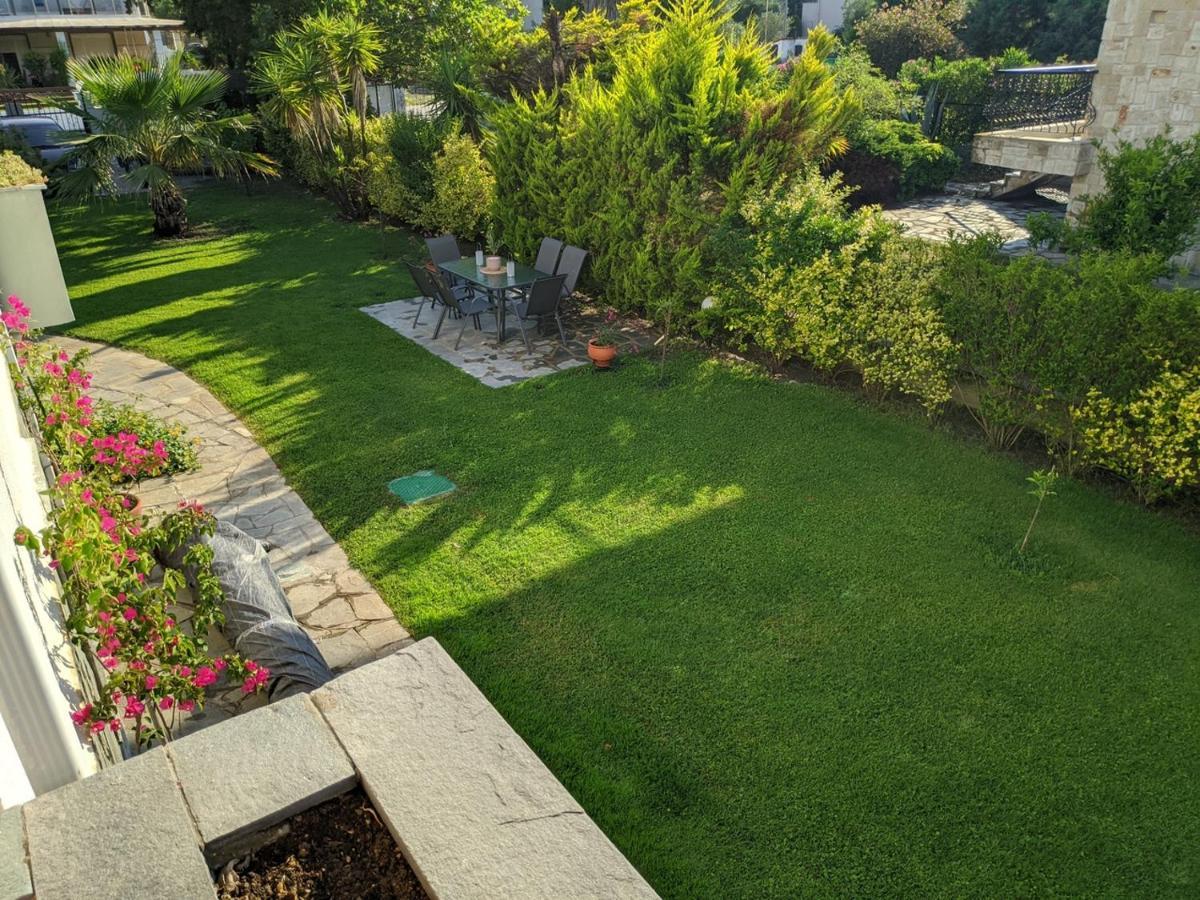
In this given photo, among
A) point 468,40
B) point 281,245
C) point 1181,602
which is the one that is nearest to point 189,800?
point 1181,602

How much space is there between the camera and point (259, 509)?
6.82 meters

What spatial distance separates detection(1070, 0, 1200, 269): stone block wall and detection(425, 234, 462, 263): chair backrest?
30.1ft

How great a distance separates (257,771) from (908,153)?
2125 centimetres

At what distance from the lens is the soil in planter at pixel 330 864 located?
343 centimetres

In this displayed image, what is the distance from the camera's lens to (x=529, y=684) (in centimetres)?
498

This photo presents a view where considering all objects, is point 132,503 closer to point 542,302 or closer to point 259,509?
point 259,509

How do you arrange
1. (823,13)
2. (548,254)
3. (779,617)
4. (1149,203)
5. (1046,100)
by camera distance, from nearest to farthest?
(779,617) → (1149,203) → (548,254) → (1046,100) → (823,13)

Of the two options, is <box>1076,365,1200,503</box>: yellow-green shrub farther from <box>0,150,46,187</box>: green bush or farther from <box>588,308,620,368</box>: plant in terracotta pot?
<box>0,150,46,187</box>: green bush

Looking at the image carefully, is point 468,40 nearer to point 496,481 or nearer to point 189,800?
point 496,481

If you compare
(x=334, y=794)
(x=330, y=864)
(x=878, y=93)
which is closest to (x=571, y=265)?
(x=334, y=794)

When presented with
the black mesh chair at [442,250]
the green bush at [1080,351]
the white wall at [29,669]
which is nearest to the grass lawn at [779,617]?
the green bush at [1080,351]

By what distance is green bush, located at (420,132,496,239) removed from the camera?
14320mm

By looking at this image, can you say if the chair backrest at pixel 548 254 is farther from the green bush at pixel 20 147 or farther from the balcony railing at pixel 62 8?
the balcony railing at pixel 62 8

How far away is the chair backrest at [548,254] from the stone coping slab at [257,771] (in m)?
8.34
